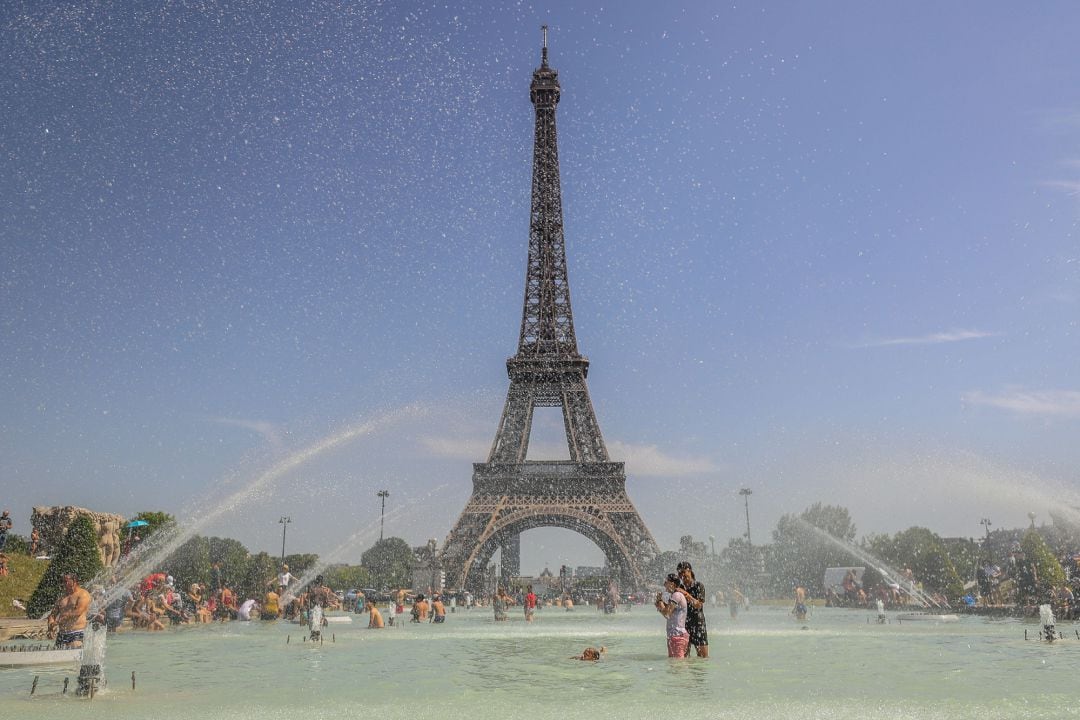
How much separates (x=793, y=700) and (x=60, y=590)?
35965 millimetres

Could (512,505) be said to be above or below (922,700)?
above

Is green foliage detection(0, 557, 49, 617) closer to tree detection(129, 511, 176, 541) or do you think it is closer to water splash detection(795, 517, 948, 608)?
tree detection(129, 511, 176, 541)

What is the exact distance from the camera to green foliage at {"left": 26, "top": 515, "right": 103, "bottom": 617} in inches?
1393

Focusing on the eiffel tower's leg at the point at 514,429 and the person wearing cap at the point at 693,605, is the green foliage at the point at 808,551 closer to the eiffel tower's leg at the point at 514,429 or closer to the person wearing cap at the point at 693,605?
the eiffel tower's leg at the point at 514,429

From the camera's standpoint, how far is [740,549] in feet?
395

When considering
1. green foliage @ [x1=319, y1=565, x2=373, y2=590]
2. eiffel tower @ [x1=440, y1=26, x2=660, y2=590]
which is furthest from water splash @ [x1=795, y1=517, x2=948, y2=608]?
green foliage @ [x1=319, y1=565, x2=373, y2=590]

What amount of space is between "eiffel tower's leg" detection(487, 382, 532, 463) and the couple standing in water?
189 feet

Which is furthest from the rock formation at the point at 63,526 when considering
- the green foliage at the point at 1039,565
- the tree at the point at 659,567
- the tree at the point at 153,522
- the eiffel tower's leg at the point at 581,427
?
the green foliage at the point at 1039,565

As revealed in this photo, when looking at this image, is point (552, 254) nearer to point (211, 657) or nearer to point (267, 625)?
point (267, 625)

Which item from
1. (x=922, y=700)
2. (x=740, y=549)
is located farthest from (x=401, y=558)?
(x=922, y=700)

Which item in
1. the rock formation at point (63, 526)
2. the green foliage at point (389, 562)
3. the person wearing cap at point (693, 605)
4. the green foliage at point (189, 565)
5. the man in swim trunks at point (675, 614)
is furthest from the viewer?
the green foliage at point (389, 562)

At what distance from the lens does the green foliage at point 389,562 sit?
474 feet

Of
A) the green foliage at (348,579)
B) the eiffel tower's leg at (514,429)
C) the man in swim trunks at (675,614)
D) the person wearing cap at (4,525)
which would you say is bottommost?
the green foliage at (348,579)

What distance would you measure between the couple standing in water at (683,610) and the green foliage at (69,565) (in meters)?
31.1
